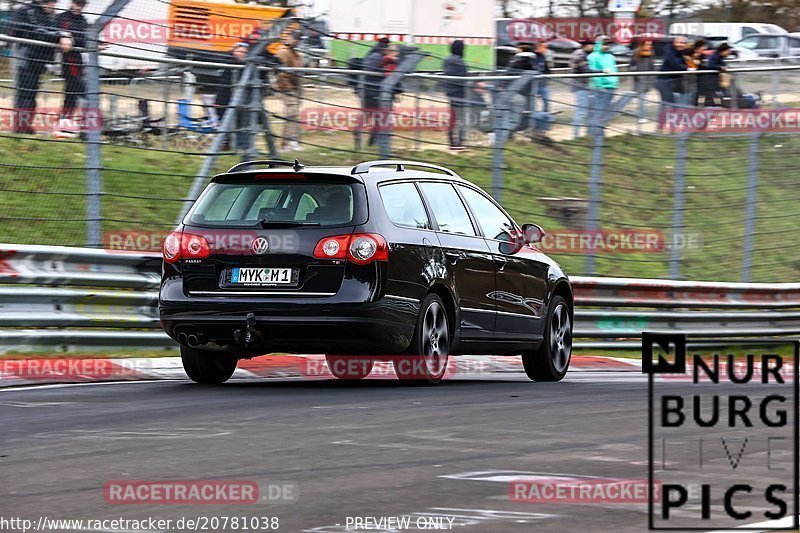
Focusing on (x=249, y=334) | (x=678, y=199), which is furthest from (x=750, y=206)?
(x=249, y=334)

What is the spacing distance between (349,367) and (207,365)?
1.44 meters

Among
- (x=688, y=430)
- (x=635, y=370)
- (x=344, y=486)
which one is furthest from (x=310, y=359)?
(x=344, y=486)

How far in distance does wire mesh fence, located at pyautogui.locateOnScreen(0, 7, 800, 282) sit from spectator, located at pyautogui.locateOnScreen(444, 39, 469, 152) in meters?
0.02

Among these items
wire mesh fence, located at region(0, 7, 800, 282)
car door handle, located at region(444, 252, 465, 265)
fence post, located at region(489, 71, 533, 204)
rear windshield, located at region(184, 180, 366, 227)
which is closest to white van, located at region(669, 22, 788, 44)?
wire mesh fence, located at region(0, 7, 800, 282)

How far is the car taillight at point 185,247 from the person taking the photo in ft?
34.8

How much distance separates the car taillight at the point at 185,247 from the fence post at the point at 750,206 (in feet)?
31.9

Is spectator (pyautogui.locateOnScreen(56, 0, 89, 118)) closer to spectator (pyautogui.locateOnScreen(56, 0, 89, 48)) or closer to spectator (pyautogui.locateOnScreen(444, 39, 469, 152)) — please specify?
spectator (pyautogui.locateOnScreen(56, 0, 89, 48))

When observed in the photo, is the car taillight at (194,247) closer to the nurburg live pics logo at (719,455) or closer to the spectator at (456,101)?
the nurburg live pics logo at (719,455)

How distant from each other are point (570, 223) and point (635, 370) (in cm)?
580

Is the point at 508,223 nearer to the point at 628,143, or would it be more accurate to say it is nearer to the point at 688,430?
the point at 688,430

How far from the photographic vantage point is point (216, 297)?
10500mm

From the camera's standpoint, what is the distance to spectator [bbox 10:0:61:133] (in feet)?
40.9

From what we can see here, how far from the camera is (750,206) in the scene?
18859 millimetres

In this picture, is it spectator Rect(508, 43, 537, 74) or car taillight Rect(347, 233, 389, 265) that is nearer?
car taillight Rect(347, 233, 389, 265)
